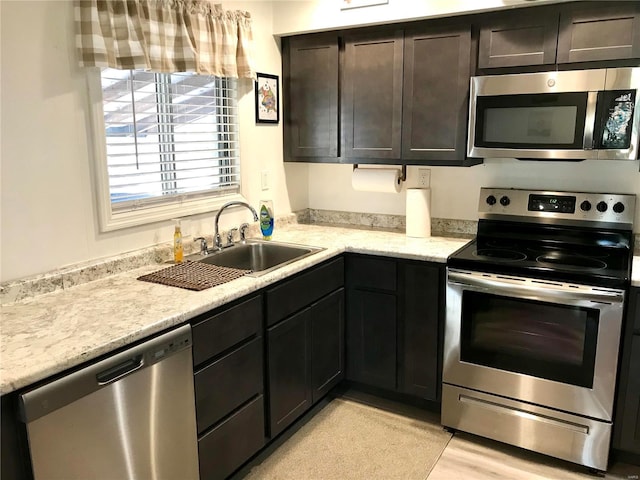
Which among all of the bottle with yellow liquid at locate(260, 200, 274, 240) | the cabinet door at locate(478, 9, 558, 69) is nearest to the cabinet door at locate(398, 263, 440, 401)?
the bottle with yellow liquid at locate(260, 200, 274, 240)

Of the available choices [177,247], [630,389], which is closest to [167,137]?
[177,247]

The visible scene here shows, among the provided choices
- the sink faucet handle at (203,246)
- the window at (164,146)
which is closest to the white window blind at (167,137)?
the window at (164,146)

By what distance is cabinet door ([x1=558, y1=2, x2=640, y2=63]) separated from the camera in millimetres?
2291

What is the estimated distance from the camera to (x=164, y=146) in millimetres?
2633

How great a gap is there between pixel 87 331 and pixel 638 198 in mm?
2580

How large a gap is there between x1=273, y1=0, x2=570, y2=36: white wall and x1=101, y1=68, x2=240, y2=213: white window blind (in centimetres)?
53

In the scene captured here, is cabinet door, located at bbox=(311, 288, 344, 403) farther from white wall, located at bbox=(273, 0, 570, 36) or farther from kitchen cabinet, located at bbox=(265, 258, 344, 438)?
white wall, located at bbox=(273, 0, 570, 36)

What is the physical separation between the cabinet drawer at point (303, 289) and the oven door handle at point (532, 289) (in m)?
0.59

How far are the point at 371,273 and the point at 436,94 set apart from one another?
3.28ft

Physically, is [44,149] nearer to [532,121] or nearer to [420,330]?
[420,330]

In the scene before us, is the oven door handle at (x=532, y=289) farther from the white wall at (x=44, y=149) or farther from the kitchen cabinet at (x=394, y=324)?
the white wall at (x=44, y=149)

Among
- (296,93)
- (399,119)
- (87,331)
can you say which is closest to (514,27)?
(399,119)

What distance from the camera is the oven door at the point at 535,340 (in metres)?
2.25

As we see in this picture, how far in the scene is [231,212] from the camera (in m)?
2.99
